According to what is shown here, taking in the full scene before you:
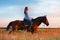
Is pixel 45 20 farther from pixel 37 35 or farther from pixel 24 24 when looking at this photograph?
pixel 37 35

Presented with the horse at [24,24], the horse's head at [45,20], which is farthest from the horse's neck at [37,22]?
the horse's head at [45,20]

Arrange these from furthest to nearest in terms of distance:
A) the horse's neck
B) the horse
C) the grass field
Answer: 1. the horse's neck
2. the horse
3. the grass field

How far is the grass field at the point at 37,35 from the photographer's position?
554cm

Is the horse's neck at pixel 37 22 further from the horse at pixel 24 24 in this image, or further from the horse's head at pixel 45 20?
the horse's head at pixel 45 20

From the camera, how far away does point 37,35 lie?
6.05 metres

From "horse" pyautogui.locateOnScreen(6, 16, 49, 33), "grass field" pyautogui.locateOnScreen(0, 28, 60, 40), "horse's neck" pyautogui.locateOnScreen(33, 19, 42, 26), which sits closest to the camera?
"grass field" pyautogui.locateOnScreen(0, 28, 60, 40)

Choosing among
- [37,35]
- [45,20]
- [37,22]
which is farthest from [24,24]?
[37,35]

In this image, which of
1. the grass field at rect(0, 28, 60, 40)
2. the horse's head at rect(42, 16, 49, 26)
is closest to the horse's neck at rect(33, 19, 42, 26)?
the horse's head at rect(42, 16, 49, 26)

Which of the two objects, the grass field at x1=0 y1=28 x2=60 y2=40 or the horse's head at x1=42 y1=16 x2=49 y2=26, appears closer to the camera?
the grass field at x1=0 y1=28 x2=60 y2=40

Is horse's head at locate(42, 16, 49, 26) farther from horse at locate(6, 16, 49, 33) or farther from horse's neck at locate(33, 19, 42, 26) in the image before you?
horse's neck at locate(33, 19, 42, 26)

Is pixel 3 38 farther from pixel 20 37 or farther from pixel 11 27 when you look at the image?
pixel 11 27

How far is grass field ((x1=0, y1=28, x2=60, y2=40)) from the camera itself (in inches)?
218

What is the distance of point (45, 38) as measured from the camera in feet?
18.0

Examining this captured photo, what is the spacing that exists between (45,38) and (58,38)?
29 centimetres
